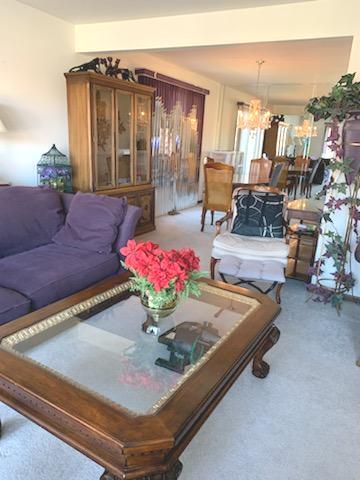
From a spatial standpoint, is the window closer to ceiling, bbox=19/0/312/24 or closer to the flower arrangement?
ceiling, bbox=19/0/312/24

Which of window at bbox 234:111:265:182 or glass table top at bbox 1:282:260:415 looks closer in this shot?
glass table top at bbox 1:282:260:415

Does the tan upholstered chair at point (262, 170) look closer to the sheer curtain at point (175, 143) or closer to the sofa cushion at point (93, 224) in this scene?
the sheer curtain at point (175, 143)

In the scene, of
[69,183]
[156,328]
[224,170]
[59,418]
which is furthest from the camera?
[224,170]

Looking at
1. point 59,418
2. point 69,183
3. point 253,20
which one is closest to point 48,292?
point 59,418

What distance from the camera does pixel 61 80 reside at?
3.79 metres

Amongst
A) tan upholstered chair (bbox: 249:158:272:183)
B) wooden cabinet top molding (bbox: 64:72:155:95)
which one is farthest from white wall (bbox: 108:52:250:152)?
wooden cabinet top molding (bbox: 64:72:155:95)

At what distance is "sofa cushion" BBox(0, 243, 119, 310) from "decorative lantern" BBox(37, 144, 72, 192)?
950 millimetres

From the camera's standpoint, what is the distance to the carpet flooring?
4.83 feet

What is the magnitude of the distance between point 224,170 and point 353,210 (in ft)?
7.85

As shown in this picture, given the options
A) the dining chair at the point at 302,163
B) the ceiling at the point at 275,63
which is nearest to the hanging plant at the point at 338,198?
the ceiling at the point at 275,63

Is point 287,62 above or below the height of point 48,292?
above

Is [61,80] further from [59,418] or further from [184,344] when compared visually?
[59,418]

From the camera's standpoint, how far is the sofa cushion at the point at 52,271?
218 centimetres

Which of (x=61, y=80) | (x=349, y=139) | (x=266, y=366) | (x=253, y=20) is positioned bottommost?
(x=266, y=366)
